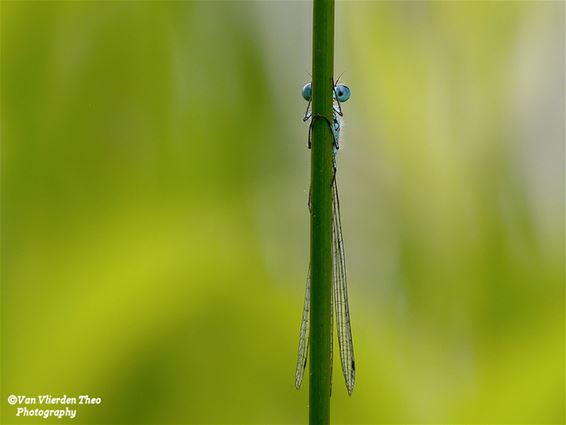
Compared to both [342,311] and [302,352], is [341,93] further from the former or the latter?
[302,352]

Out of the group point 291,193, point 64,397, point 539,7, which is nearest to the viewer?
point 64,397

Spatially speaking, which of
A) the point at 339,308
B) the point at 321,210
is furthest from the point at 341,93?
the point at 321,210

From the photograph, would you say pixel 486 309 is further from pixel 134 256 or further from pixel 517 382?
pixel 134 256

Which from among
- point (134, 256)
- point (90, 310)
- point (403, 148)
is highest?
point (403, 148)

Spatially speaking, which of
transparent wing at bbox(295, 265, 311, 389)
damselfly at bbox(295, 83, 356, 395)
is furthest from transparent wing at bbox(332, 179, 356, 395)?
transparent wing at bbox(295, 265, 311, 389)

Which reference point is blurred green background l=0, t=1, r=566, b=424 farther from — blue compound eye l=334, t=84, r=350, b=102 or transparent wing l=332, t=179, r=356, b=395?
blue compound eye l=334, t=84, r=350, b=102

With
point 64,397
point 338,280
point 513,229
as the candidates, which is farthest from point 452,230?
point 64,397

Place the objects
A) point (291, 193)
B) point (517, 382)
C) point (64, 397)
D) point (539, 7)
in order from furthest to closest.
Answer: point (539, 7)
point (291, 193)
point (517, 382)
point (64, 397)
